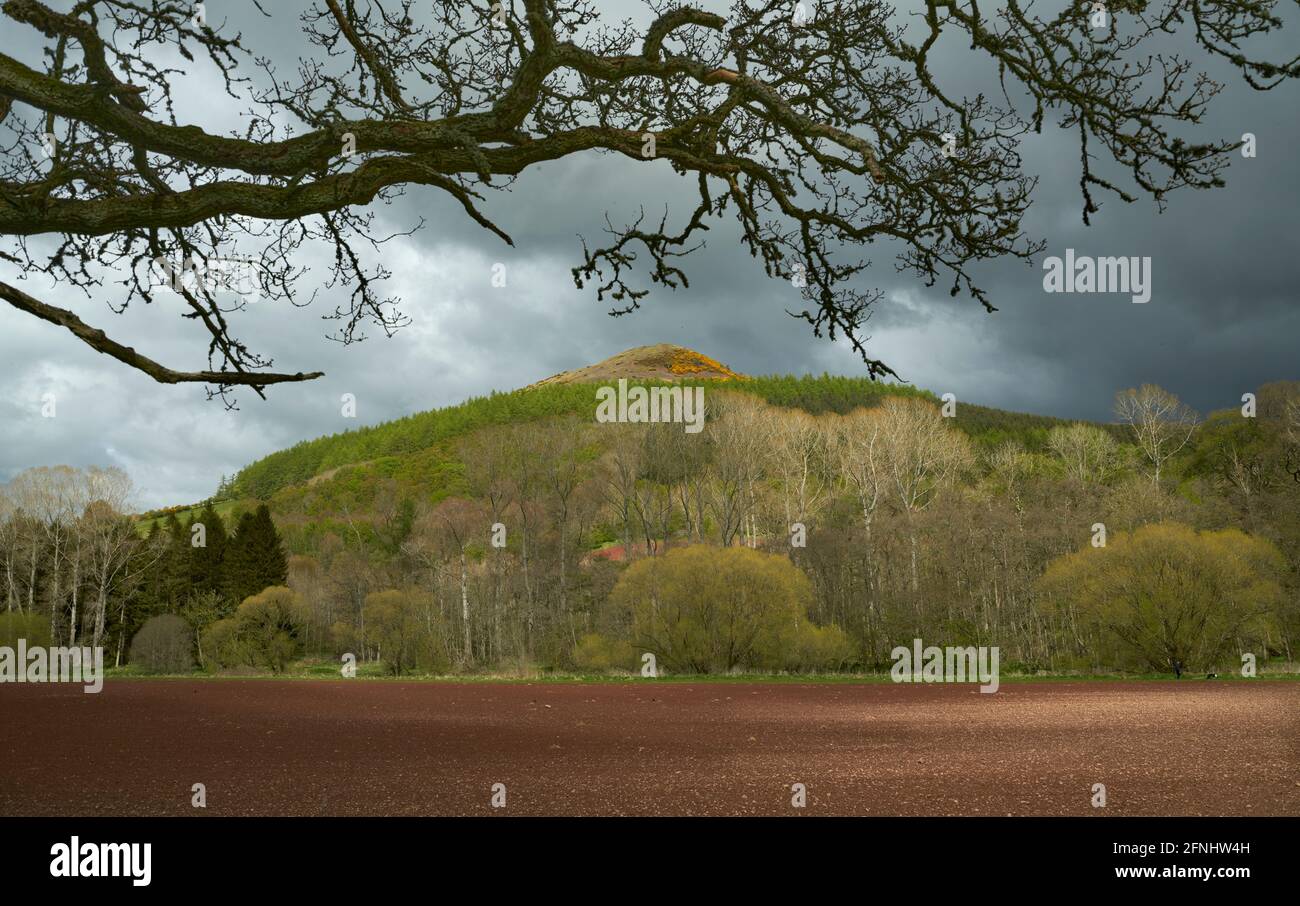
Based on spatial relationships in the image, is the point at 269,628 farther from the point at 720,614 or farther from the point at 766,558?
the point at 766,558

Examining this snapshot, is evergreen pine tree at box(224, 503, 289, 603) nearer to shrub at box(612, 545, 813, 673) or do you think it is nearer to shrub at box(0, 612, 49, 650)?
shrub at box(0, 612, 49, 650)

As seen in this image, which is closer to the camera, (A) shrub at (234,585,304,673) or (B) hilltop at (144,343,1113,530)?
(A) shrub at (234,585,304,673)

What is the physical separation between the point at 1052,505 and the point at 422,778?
4689cm

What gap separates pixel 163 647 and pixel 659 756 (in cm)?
4903

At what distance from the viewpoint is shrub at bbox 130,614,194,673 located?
5156 centimetres

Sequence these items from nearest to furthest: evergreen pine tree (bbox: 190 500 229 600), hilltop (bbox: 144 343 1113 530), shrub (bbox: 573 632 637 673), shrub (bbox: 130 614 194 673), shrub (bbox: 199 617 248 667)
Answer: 1. shrub (bbox: 573 632 637 673)
2. shrub (bbox: 199 617 248 667)
3. shrub (bbox: 130 614 194 673)
4. evergreen pine tree (bbox: 190 500 229 600)
5. hilltop (bbox: 144 343 1113 530)

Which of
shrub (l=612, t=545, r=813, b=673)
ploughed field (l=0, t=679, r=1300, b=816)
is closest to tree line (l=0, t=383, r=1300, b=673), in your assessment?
shrub (l=612, t=545, r=813, b=673)

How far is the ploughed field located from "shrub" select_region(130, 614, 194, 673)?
3187 centimetres

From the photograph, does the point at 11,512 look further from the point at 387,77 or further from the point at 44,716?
the point at 387,77

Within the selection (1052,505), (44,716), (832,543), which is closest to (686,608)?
(832,543)

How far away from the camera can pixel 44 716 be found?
61.6 ft

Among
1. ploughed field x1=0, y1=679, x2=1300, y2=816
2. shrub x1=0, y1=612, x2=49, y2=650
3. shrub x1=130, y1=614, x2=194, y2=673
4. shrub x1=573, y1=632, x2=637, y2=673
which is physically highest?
ploughed field x1=0, y1=679, x2=1300, y2=816

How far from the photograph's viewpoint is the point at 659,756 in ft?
38.7

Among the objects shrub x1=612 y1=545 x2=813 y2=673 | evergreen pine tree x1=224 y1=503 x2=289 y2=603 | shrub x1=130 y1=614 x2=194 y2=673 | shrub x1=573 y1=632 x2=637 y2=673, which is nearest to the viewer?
shrub x1=612 y1=545 x2=813 y2=673
